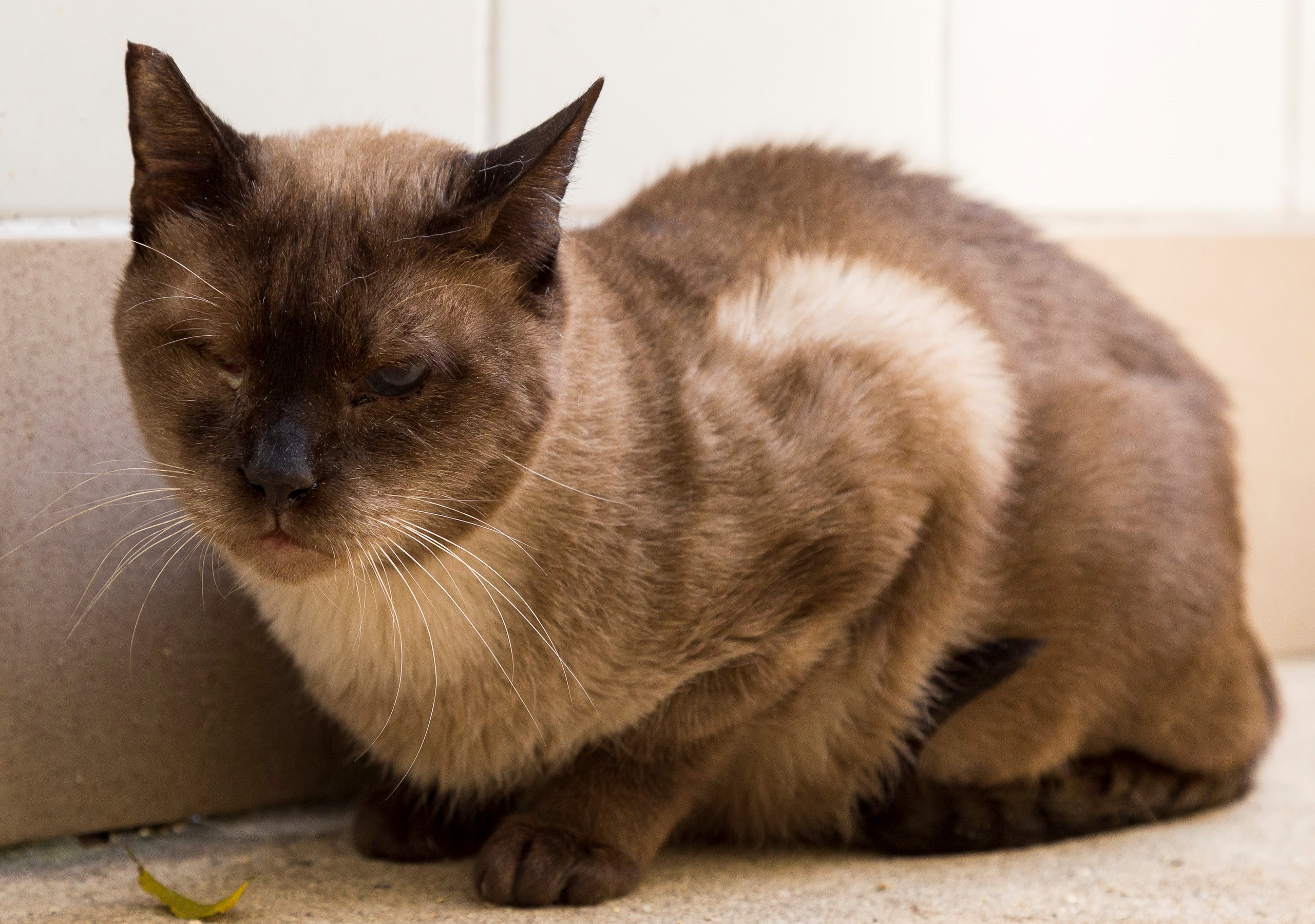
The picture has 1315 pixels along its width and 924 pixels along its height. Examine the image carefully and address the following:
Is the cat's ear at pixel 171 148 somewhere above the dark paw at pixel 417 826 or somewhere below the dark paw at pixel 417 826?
above

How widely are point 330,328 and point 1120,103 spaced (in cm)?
207

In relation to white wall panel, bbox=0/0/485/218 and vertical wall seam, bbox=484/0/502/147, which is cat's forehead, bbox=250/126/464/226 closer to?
white wall panel, bbox=0/0/485/218

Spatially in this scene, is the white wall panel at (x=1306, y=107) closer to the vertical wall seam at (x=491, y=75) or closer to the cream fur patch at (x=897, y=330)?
the cream fur patch at (x=897, y=330)

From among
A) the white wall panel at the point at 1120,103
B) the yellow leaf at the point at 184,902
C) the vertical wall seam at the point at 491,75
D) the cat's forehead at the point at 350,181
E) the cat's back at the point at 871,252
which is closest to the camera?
the cat's forehead at the point at 350,181

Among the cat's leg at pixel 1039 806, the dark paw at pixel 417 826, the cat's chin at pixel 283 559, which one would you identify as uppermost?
the cat's chin at pixel 283 559

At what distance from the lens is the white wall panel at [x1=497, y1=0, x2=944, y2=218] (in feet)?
7.43

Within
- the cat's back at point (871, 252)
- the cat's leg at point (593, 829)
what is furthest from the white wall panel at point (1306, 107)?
the cat's leg at point (593, 829)

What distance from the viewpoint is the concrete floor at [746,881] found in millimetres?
1745

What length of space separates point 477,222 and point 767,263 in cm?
60

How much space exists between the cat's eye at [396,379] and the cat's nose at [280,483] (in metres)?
0.12

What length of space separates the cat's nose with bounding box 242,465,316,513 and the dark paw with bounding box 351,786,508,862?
0.63 metres

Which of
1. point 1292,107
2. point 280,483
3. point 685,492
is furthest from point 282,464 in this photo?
point 1292,107

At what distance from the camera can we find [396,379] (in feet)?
5.01

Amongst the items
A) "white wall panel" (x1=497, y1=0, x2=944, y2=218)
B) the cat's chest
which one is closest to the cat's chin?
the cat's chest
